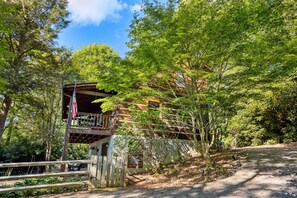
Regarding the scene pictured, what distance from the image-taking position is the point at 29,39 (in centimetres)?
1680

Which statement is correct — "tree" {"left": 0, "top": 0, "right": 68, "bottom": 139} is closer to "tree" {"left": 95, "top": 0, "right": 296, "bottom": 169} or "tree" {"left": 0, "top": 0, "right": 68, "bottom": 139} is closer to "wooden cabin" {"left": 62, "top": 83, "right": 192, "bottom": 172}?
"wooden cabin" {"left": 62, "top": 83, "right": 192, "bottom": 172}

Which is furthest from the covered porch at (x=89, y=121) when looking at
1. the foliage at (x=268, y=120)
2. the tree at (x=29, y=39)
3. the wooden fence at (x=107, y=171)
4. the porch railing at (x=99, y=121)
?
the foliage at (x=268, y=120)

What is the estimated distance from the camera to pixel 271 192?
16.4ft

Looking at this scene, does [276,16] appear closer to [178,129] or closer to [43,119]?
[178,129]

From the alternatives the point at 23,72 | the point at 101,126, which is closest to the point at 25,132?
the point at 23,72

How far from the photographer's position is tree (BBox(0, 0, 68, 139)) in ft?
50.2

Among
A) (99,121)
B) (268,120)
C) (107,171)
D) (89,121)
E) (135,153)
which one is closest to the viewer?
(107,171)

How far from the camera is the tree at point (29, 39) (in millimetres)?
15305

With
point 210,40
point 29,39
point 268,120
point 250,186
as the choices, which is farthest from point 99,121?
point 268,120

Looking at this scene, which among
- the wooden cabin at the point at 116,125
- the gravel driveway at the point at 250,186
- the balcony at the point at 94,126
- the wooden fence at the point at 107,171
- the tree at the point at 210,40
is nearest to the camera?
the gravel driveway at the point at 250,186

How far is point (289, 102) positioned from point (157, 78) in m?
10.2

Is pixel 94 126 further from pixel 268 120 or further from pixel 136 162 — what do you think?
pixel 268 120

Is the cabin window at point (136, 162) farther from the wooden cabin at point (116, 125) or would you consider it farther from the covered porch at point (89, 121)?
the covered porch at point (89, 121)

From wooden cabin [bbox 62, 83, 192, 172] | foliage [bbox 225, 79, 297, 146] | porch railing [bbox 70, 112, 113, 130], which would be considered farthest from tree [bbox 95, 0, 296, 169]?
foliage [bbox 225, 79, 297, 146]
